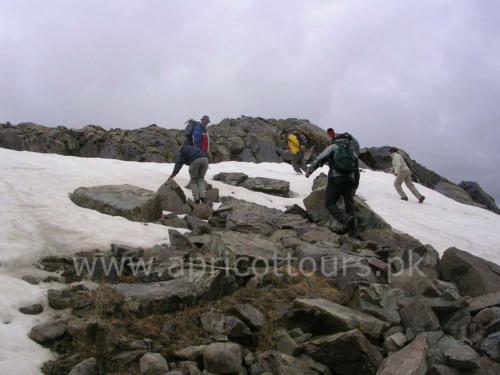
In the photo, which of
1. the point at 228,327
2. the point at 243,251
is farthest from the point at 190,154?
the point at 228,327

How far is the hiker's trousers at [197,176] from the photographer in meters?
14.3

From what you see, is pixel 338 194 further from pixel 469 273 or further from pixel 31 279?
pixel 31 279

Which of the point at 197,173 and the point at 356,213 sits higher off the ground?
the point at 197,173

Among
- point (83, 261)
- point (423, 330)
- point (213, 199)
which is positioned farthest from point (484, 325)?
point (213, 199)

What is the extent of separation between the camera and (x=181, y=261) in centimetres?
779

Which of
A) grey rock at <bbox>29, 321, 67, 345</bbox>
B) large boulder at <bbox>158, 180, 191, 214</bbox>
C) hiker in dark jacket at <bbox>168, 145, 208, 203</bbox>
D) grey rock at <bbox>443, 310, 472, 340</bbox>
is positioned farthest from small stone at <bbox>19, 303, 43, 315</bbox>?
hiker in dark jacket at <bbox>168, 145, 208, 203</bbox>

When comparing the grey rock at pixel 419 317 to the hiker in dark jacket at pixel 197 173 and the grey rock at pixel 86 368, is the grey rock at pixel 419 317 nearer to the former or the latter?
the grey rock at pixel 86 368

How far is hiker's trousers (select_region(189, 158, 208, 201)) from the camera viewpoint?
46.9ft

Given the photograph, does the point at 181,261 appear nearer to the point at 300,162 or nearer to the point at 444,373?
the point at 444,373

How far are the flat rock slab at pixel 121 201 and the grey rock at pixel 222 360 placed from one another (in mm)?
6308

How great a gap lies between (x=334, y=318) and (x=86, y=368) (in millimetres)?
3124

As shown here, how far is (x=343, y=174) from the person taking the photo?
11.9 meters

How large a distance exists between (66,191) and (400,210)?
12867mm

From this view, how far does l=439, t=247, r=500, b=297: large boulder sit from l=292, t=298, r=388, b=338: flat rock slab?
3.32m
